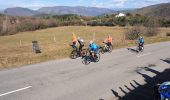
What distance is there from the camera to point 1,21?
86.7 metres

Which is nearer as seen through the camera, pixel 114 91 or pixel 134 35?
pixel 114 91

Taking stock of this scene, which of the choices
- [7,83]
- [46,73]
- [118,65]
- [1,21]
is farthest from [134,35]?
[1,21]

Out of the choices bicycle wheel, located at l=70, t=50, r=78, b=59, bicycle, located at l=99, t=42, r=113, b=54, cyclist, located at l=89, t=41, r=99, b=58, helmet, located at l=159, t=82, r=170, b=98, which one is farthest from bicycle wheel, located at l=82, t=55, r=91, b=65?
helmet, located at l=159, t=82, r=170, b=98

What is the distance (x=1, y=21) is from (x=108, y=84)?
7677 cm

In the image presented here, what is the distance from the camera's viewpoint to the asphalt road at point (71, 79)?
1236 cm

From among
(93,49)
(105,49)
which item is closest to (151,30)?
(105,49)

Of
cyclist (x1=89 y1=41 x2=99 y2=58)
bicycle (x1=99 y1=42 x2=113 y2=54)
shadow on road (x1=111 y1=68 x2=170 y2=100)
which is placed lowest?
bicycle (x1=99 y1=42 x2=113 y2=54)

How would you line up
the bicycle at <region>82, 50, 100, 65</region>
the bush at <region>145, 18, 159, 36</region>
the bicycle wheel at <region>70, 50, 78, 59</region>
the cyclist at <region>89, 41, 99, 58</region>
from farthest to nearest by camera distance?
the bush at <region>145, 18, 159, 36</region>
the bicycle wheel at <region>70, 50, 78, 59</region>
the cyclist at <region>89, 41, 99, 58</region>
the bicycle at <region>82, 50, 100, 65</region>

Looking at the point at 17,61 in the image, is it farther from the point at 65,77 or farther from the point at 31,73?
the point at 65,77

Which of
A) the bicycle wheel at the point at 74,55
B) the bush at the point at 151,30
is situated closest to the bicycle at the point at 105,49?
the bicycle wheel at the point at 74,55

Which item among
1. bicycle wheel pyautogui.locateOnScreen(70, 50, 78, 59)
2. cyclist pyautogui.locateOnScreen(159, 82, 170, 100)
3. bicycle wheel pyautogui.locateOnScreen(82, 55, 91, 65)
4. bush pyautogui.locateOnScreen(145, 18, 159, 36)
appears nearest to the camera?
cyclist pyautogui.locateOnScreen(159, 82, 170, 100)

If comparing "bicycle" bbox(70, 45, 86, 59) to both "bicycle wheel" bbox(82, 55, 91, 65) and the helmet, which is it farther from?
the helmet

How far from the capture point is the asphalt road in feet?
40.5

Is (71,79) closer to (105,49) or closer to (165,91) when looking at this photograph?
(165,91)
